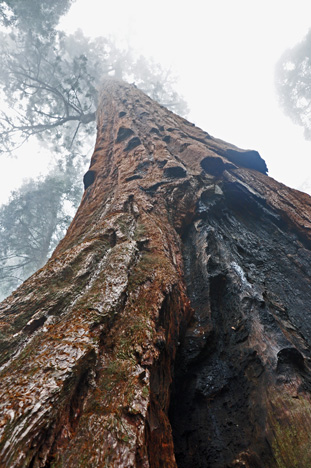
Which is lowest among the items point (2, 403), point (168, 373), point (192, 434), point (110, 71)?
point (192, 434)

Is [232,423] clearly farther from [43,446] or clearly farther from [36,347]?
[36,347]

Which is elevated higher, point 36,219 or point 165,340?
point 36,219

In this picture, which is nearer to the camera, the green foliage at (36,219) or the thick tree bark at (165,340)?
the thick tree bark at (165,340)

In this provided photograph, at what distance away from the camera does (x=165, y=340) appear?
149 cm

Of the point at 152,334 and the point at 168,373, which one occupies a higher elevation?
the point at 152,334

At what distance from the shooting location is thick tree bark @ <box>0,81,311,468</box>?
37.4 inches

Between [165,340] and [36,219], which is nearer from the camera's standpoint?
[165,340]

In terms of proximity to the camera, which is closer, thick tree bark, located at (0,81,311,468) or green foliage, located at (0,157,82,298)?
thick tree bark, located at (0,81,311,468)

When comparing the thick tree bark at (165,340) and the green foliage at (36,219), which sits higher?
the green foliage at (36,219)

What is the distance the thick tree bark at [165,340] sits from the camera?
949 mm

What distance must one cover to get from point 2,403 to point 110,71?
16.9 metres

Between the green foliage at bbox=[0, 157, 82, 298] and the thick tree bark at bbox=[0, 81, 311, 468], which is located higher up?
the green foliage at bbox=[0, 157, 82, 298]

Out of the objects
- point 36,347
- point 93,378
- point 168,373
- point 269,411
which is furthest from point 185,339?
point 36,347

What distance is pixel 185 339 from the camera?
1832mm
